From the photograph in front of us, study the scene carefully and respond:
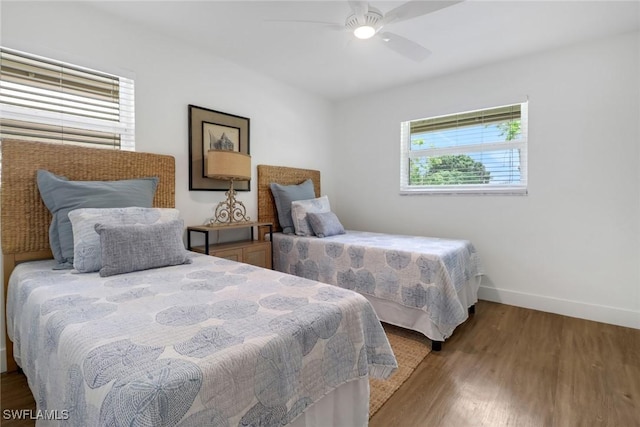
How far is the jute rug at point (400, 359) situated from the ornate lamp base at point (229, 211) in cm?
175

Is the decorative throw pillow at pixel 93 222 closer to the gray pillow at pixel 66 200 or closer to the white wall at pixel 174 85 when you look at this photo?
the gray pillow at pixel 66 200

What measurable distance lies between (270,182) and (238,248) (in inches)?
40.6

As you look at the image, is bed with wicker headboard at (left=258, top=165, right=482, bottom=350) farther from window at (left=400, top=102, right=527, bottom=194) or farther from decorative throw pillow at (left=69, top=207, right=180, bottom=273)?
decorative throw pillow at (left=69, top=207, right=180, bottom=273)

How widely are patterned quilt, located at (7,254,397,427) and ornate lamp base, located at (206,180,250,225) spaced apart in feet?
4.63

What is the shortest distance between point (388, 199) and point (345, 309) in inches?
113

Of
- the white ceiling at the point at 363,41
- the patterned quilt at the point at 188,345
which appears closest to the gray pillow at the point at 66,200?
the patterned quilt at the point at 188,345

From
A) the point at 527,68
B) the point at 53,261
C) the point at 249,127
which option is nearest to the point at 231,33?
the point at 249,127

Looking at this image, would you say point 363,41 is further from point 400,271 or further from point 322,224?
point 400,271

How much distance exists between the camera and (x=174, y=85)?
8.71 ft

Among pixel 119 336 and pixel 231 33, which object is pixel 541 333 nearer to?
pixel 119 336

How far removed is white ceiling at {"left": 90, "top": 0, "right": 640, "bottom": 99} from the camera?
7.16 feet

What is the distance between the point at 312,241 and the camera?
9.86ft

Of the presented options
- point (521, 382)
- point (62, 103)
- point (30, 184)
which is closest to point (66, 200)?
point (30, 184)

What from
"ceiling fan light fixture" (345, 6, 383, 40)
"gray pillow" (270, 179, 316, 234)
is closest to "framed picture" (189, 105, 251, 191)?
"gray pillow" (270, 179, 316, 234)
